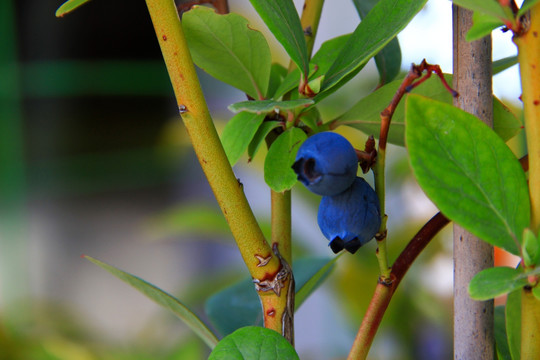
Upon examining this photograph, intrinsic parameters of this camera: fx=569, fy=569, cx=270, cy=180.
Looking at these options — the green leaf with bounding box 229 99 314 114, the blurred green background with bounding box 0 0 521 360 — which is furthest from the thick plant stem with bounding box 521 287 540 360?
the blurred green background with bounding box 0 0 521 360

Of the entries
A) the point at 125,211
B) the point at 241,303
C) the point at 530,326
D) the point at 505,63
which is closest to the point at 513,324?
the point at 530,326

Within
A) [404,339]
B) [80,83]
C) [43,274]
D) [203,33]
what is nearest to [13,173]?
[80,83]

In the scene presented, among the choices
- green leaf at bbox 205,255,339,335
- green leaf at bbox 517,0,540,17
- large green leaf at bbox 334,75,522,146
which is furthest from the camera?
green leaf at bbox 205,255,339,335

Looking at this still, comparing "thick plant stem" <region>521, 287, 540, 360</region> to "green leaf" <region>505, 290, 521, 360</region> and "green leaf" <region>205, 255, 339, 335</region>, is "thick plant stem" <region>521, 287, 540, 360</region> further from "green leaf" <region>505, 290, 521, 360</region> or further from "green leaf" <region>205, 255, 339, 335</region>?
"green leaf" <region>205, 255, 339, 335</region>

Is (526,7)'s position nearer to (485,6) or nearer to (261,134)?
(485,6)

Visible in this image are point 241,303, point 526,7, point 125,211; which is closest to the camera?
point 526,7

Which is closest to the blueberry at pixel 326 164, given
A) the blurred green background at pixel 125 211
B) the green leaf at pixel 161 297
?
the green leaf at pixel 161 297

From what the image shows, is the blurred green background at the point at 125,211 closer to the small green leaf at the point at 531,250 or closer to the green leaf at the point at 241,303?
the green leaf at the point at 241,303
